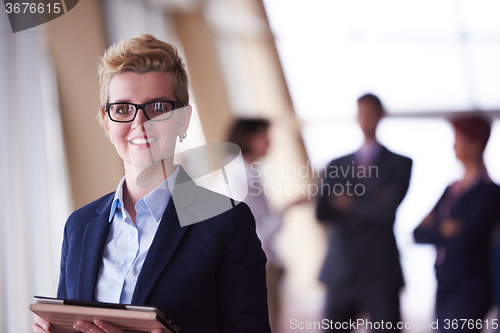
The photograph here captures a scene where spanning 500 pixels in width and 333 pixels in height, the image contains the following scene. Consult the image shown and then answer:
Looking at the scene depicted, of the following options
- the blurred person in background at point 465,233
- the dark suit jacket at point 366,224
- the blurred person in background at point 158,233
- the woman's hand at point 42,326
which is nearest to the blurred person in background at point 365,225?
the dark suit jacket at point 366,224

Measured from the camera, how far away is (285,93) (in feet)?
7.72

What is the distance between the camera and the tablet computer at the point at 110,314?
2.83ft

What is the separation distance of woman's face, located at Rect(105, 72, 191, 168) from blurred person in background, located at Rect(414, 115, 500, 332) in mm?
1569

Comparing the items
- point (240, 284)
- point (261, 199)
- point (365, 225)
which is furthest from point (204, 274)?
point (365, 225)

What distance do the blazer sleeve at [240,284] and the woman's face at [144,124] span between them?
27cm

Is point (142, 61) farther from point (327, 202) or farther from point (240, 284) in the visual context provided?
point (327, 202)

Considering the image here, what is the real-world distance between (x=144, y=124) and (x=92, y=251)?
338mm

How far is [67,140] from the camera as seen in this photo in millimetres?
2266

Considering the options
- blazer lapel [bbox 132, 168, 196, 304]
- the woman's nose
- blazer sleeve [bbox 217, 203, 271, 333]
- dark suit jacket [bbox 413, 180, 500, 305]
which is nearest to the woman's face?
the woman's nose

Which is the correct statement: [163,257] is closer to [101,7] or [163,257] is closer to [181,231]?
[181,231]

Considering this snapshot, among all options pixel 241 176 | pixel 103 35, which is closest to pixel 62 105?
pixel 103 35

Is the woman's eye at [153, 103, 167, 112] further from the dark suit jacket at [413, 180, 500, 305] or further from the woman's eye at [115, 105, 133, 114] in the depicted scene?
the dark suit jacket at [413, 180, 500, 305]

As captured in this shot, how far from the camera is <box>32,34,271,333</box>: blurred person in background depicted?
1.04 metres

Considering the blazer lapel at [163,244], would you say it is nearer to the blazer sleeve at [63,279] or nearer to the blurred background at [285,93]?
the blazer sleeve at [63,279]
